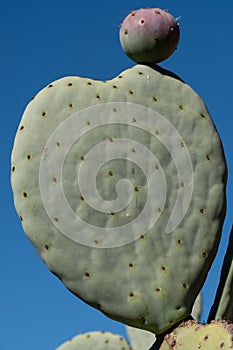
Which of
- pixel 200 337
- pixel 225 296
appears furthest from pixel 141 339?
pixel 200 337

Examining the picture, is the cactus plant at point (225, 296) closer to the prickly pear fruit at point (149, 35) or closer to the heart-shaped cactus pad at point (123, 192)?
the heart-shaped cactus pad at point (123, 192)

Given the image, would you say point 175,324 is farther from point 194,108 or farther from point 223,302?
point 194,108

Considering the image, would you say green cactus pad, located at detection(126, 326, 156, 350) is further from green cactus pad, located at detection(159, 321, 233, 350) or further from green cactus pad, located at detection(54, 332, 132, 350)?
green cactus pad, located at detection(159, 321, 233, 350)

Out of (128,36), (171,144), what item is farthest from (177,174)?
(128,36)

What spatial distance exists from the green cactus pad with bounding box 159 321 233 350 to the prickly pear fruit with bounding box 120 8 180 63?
0.98 metres

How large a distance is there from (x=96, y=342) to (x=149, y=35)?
1.44 m

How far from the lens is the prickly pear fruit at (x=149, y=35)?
9.91ft

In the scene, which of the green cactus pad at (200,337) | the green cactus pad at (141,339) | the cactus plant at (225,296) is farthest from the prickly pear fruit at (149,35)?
the green cactus pad at (141,339)

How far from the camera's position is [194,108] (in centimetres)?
290

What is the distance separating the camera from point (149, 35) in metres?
3.02

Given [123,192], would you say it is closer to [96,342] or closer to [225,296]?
[225,296]

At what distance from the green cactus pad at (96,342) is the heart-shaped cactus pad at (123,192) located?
1.05 meters

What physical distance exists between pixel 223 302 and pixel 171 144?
1.83ft

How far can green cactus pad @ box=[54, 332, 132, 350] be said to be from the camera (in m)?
3.70
